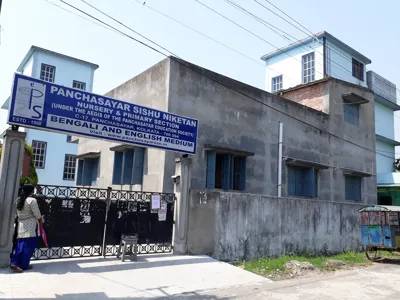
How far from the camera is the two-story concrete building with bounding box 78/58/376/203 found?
37.8 feet

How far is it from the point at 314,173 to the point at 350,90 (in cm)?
615

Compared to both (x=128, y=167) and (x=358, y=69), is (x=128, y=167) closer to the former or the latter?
(x=128, y=167)

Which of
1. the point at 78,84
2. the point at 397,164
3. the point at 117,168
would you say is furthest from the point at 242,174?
the point at 397,164

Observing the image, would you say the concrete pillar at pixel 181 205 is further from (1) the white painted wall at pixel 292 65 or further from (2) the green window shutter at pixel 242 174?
(1) the white painted wall at pixel 292 65

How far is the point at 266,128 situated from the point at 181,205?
255 inches

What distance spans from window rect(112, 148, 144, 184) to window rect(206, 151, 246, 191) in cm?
245

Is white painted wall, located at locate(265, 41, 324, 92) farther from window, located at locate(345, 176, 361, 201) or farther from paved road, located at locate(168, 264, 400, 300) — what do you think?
paved road, located at locate(168, 264, 400, 300)

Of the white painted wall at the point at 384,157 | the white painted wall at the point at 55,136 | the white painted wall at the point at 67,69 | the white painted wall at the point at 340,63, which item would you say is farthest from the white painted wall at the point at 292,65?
the white painted wall at the point at 55,136

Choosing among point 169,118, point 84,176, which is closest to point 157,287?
point 169,118

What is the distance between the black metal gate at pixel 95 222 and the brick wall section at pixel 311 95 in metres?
11.8

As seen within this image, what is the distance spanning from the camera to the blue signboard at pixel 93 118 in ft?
23.4

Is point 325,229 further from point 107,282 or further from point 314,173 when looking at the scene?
point 107,282

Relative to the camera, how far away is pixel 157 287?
6.43m

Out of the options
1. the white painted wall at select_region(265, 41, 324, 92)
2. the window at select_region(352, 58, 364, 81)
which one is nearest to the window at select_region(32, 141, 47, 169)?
the white painted wall at select_region(265, 41, 324, 92)
